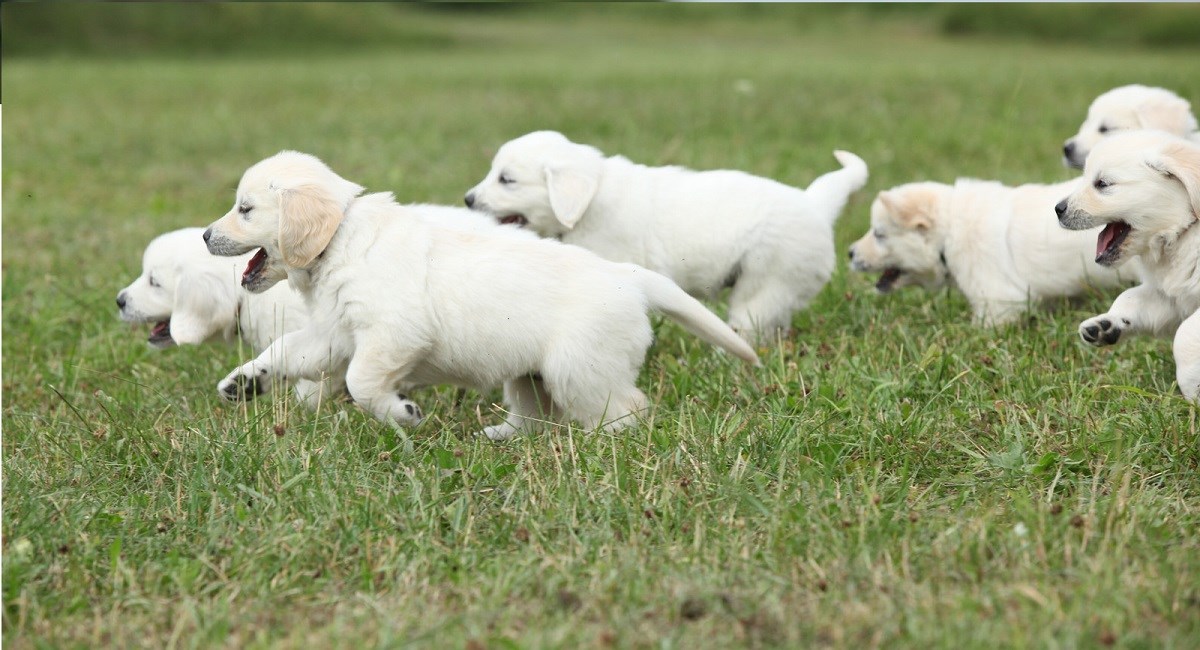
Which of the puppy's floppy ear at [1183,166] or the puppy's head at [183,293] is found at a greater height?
the puppy's floppy ear at [1183,166]

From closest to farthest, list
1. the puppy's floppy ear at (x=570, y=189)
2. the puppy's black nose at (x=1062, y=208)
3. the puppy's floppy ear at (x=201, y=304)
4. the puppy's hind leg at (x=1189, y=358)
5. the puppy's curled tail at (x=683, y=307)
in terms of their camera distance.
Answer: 1. the puppy's hind leg at (x=1189, y=358)
2. the puppy's curled tail at (x=683, y=307)
3. the puppy's black nose at (x=1062, y=208)
4. the puppy's floppy ear at (x=201, y=304)
5. the puppy's floppy ear at (x=570, y=189)

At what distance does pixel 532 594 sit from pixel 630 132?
23.7 feet

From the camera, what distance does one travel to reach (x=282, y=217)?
368cm

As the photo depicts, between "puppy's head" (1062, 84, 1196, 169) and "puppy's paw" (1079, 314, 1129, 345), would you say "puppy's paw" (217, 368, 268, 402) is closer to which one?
"puppy's paw" (1079, 314, 1129, 345)

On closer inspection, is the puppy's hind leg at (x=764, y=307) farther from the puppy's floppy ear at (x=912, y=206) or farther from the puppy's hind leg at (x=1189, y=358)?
the puppy's hind leg at (x=1189, y=358)

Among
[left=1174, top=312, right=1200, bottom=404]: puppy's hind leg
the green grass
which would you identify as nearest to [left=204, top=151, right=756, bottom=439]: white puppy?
the green grass

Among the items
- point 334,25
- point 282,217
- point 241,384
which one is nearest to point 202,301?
point 241,384

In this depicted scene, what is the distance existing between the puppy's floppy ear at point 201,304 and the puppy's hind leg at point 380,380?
0.94 m

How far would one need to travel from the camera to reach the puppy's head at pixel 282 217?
3.68 meters

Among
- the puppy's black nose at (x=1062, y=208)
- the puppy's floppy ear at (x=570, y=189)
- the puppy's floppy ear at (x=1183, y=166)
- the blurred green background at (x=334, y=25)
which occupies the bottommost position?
the blurred green background at (x=334, y=25)

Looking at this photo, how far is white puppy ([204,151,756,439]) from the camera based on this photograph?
3625mm

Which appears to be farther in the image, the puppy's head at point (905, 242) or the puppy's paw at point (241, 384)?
the puppy's head at point (905, 242)

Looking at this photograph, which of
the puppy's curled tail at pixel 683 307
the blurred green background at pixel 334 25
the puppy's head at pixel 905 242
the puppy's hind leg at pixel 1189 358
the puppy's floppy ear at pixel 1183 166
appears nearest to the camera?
the puppy's hind leg at pixel 1189 358

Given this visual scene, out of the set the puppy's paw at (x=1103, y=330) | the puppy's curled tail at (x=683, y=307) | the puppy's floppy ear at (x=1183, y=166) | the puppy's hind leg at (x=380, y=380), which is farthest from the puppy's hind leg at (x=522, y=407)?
the puppy's floppy ear at (x=1183, y=166)
